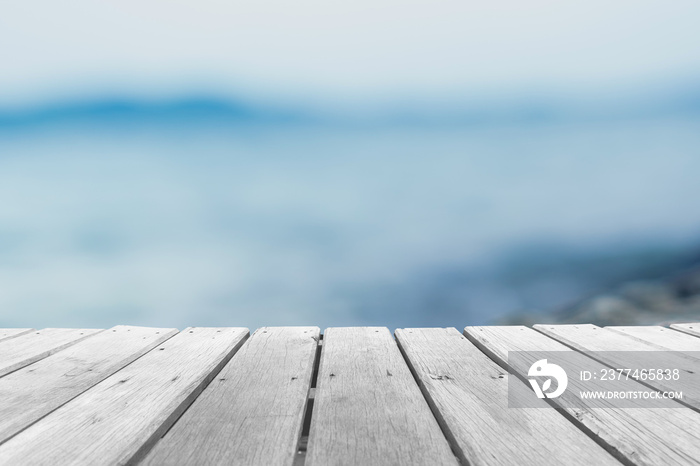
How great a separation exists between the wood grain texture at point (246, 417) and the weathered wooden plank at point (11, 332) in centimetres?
92

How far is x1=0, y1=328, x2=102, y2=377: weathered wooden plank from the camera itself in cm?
116

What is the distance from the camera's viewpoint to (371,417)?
0.78m

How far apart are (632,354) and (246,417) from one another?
44.5 inches

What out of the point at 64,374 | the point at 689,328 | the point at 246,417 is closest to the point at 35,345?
the point at 64,374

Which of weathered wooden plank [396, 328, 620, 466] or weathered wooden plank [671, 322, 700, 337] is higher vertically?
weathered wooden plank [671, 322, 700, 337]

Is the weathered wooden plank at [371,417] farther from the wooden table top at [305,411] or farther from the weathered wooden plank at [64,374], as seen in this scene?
the weathered wooden plank at [64,374]

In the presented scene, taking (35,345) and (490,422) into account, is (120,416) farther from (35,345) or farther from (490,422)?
(35,345)

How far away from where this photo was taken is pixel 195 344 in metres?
1.33

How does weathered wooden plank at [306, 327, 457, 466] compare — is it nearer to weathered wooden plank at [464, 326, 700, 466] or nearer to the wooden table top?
the wooden table top

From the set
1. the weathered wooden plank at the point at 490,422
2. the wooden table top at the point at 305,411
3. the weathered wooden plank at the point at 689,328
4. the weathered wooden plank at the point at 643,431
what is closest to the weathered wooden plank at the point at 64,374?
the wooden table top at the point at 305,411

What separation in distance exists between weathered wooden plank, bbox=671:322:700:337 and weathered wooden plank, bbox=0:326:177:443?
1867 mm

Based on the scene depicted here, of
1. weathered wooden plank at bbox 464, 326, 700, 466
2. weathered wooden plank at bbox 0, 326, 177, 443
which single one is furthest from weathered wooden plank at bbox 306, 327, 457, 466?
weathered wooden plank at bbox 0, 326, 177, 443

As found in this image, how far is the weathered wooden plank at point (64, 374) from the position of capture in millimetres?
827

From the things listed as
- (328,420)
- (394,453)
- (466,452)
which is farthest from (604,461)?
(328,420)
